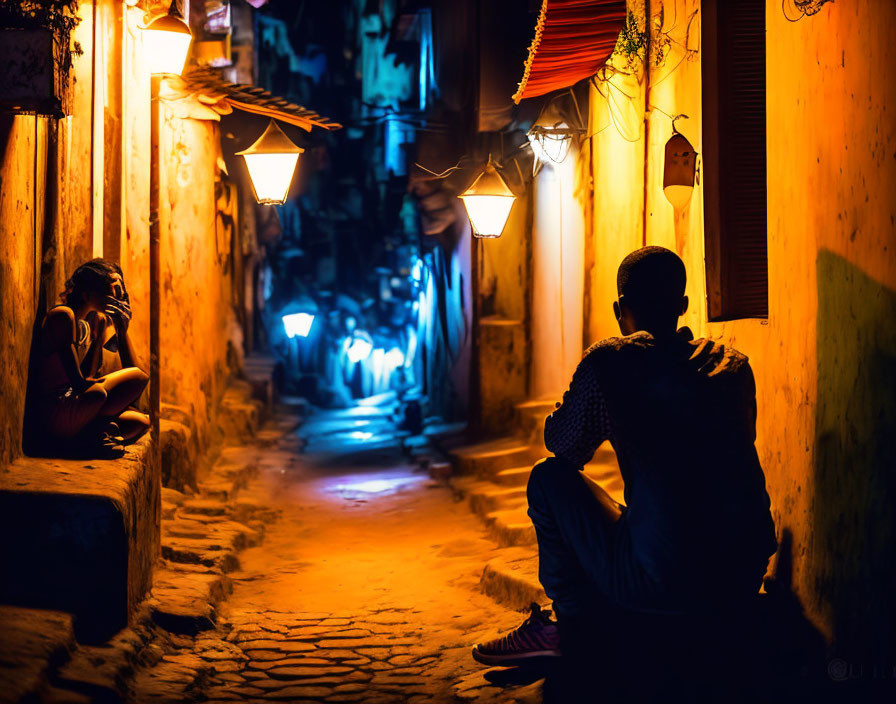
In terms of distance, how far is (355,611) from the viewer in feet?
24.7

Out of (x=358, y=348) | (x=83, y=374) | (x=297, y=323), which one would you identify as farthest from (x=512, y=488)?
(x=358, y=348)

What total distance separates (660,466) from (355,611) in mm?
3947

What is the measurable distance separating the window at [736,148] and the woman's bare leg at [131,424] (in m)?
4.26

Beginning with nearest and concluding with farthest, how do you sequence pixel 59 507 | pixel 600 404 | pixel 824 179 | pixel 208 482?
pixel 600 404 → pixel 824 179 → pixel 59 507 → pixel 208 482

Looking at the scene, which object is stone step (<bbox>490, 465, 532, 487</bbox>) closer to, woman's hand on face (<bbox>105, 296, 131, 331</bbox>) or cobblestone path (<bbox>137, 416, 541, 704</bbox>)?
cobblestone path (<bbox>137, 416, 541, 704</bbox>)

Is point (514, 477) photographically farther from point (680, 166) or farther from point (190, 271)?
point (680, 166)

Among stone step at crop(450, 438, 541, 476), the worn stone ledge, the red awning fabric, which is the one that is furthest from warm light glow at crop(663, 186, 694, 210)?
stone step at crop(450, 438, 541, 476)

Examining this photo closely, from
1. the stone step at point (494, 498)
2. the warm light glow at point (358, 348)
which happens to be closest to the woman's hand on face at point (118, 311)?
the stone step at point (494, 498)

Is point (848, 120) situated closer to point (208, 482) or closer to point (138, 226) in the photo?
point (138, 226)

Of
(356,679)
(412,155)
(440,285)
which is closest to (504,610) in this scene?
(356,679)

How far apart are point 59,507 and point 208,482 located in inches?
259

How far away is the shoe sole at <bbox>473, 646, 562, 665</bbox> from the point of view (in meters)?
4.89

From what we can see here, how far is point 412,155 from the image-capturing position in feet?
70.9

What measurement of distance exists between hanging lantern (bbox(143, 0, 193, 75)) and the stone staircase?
5.22 meters
